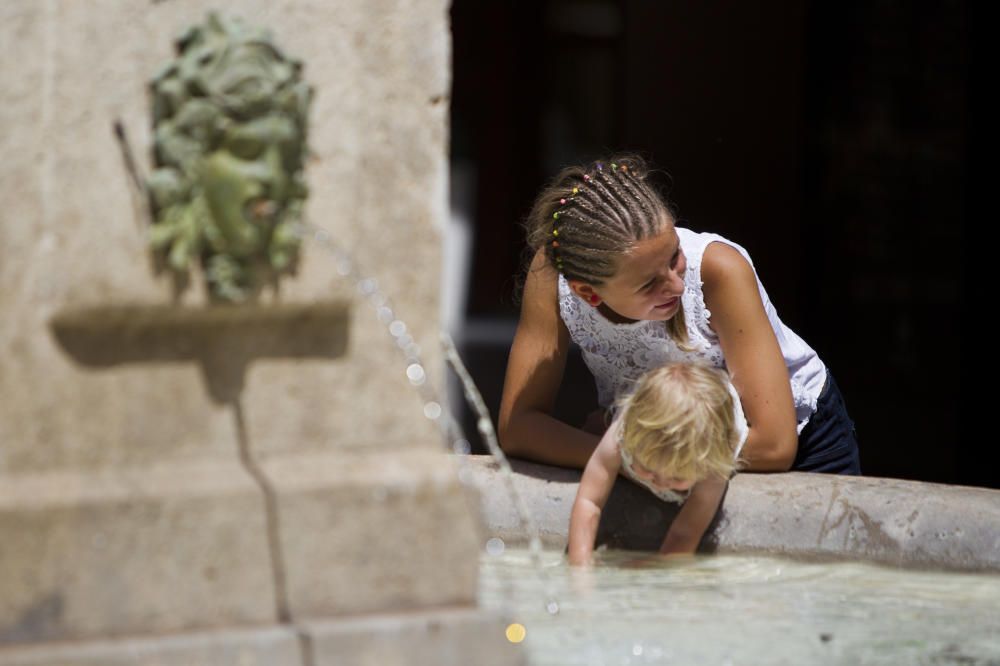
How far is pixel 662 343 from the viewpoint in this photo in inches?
123

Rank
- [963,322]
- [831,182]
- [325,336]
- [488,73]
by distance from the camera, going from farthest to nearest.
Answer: [488,73], [831,182], [963,322], [325,336]

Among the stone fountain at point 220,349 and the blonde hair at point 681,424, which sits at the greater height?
the stone fountain at point 220,349

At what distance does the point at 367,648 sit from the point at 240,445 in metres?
0.30

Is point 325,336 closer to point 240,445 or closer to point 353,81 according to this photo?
point 240,445

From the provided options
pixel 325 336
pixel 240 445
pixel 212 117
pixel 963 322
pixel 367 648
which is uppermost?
pixel 212 117

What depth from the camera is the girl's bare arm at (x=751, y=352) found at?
3012mm

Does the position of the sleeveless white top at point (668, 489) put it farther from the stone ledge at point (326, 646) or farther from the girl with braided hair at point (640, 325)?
the stone ledge at point (326, 646)

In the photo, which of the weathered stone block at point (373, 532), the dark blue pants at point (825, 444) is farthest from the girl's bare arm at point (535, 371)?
the weathered stone block at point (373, 532)

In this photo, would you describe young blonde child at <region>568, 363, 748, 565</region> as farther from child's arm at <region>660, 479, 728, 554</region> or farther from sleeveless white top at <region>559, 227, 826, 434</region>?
sleeveless white top at <region>559, 227, 826, 434</region>

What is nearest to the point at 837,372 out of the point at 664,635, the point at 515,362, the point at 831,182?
the point at 831,182

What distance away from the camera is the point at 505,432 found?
322 cm

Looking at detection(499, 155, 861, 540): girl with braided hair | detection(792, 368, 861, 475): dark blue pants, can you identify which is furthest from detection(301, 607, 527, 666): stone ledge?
detection(792, 368, 861, 475): dark blue pants

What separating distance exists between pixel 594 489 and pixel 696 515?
0.66ft

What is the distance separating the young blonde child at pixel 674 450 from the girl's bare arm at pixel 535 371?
0.59 feet
